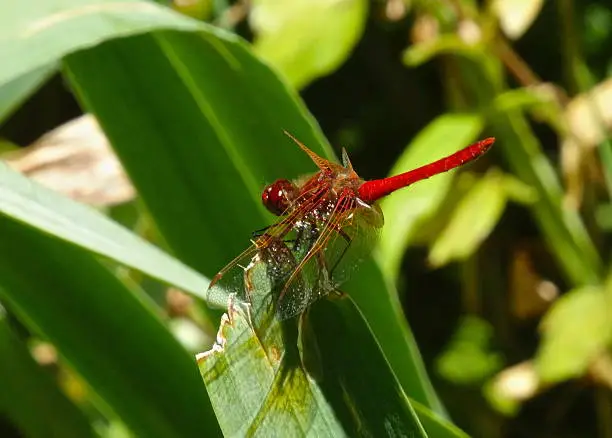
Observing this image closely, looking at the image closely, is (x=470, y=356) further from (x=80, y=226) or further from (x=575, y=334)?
(x=80, y=226)

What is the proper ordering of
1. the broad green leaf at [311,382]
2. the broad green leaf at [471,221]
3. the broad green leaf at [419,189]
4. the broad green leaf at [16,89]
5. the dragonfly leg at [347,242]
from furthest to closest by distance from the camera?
the broad green leaf at [471,221]
the broad green leaf at [419,189]
the broad green leaf at [16,89]
the dragonfly leg at [347,242]
the broad green leaf at [311,382]

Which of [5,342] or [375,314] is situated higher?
[5,342]

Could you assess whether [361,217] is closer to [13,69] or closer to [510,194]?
[13,69]

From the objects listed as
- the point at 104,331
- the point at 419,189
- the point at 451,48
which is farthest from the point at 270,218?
the point at 451,48

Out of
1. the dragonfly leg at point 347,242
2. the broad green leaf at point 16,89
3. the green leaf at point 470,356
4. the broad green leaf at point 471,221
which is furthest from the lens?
the green leaf at point 470,356

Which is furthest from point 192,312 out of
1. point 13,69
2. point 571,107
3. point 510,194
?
point 13,69

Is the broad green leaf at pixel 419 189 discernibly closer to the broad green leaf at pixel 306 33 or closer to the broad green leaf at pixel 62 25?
the broad green leaf at pixel 306 33

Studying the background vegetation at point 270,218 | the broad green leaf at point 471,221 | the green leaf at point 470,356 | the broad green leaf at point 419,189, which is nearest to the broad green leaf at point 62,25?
the background vegetation at point 270,218
